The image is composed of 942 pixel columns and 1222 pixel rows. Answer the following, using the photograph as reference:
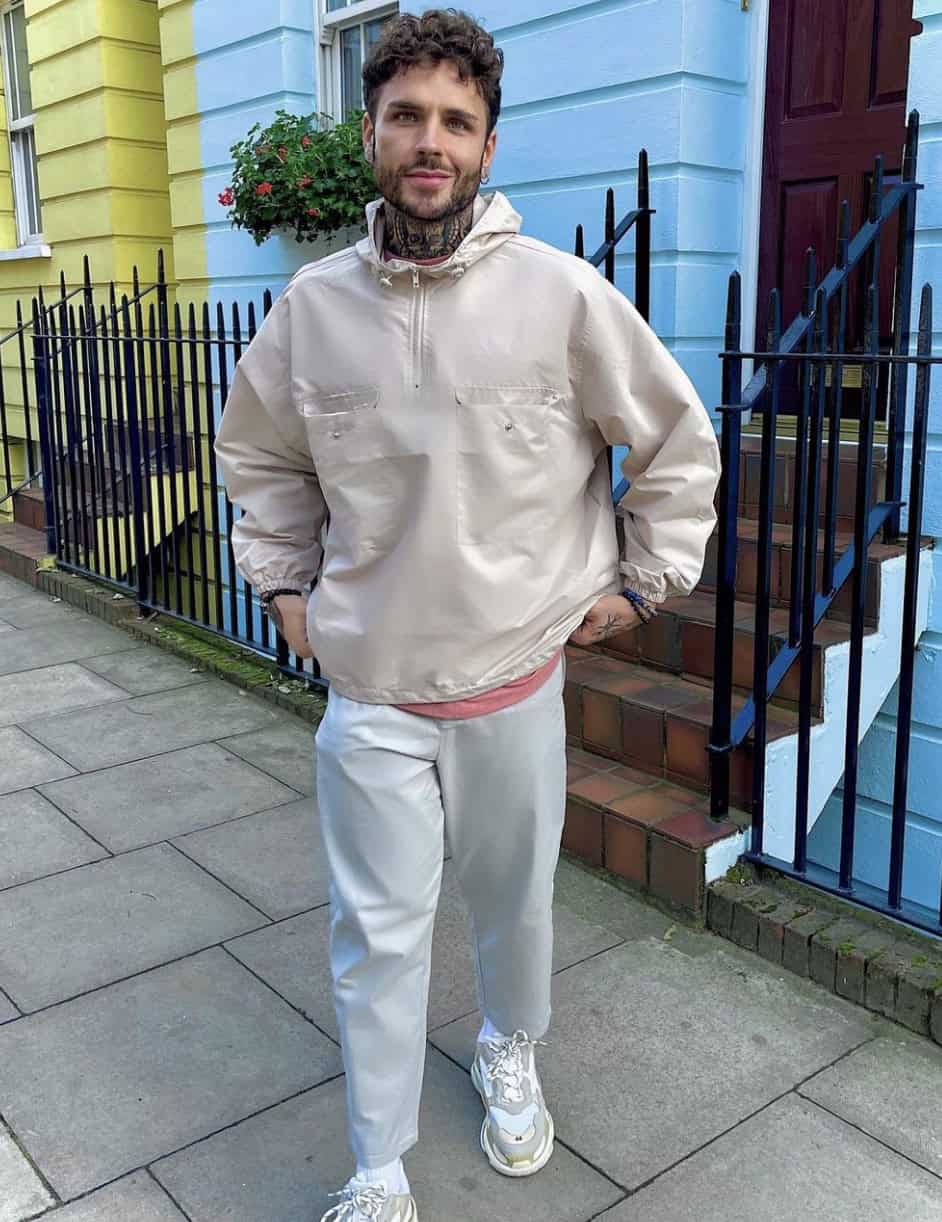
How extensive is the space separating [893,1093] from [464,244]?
1921 mm

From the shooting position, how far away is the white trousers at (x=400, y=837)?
197 centimetres

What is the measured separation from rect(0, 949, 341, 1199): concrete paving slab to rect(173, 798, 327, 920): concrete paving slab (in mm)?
388

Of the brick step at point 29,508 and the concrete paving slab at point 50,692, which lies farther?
the brick step at point 29,508

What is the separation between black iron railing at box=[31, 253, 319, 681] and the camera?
531 centimetres

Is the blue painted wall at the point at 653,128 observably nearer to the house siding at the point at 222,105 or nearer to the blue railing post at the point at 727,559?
the blue railing post at the point at 727,559

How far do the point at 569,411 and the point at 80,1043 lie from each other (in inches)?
71.8

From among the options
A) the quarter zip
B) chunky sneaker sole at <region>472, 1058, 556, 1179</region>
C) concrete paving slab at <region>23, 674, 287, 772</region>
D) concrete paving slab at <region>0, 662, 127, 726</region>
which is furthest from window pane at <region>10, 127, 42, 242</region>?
chunky sneaker sole at <region>472, 1058, 556, 1179</region>

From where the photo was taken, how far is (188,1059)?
2.63 metres

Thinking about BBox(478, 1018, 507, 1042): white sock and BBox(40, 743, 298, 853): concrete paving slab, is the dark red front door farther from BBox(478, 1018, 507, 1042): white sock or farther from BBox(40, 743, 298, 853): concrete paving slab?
BBox(478, 1018, 507, 1042): white sock

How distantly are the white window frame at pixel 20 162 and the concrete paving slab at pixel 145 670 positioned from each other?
5.00m

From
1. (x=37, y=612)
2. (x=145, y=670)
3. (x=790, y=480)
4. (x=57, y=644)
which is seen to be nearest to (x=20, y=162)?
(x=37, y=612)

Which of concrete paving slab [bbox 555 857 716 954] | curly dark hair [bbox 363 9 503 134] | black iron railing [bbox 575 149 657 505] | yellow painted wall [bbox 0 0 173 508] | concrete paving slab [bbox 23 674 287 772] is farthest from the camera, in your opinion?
yellow painted wall [bbox 0 0 173 508]

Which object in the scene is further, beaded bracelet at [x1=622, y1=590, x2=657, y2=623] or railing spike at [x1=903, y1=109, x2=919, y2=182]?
railing spike at [x1=903, y1=109, x2=919, y2=182]

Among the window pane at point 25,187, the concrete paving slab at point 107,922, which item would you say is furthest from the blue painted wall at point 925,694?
the window pane at point 25,187
